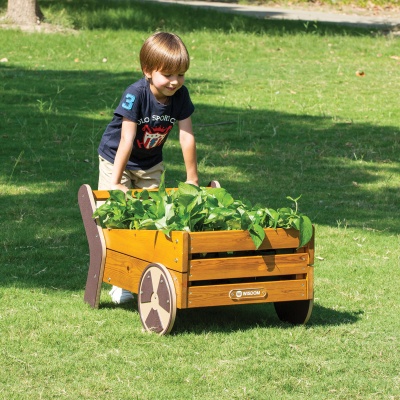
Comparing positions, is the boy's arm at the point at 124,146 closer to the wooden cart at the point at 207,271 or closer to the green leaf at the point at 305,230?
the wooden cart at the point at 207,271

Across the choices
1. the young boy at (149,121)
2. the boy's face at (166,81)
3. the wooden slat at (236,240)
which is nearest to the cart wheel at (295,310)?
the wooden slat at (236,240)

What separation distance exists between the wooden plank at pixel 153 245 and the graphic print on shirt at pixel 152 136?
0.72 metres

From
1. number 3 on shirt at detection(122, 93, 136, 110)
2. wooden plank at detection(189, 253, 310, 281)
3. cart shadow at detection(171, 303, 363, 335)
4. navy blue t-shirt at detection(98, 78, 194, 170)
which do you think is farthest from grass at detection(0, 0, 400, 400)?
Result: number 3 on shirt at detection(122, 93, 136, 110)

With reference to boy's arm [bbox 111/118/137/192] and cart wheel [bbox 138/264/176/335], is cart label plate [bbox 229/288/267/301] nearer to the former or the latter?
cart wheel [bbox 138/264/176/335]

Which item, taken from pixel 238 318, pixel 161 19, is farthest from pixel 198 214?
pixel 161 19

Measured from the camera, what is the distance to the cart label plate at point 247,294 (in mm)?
5191

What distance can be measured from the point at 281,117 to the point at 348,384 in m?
8.23

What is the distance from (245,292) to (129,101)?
1.48 meters

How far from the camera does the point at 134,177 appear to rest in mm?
6406

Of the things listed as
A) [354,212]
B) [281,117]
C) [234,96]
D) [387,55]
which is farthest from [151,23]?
[354,212]

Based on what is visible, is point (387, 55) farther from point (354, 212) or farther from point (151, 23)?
point (354, 212)

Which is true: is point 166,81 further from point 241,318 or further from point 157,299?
point 241,318

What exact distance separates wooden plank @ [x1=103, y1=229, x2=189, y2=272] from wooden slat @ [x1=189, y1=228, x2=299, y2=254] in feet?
0.22

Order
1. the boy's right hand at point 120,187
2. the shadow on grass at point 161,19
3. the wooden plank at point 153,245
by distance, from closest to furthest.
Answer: the wooden plank at point 153,245
the boy's right hand at point 120,187
the shadow on grass at point 161,19
